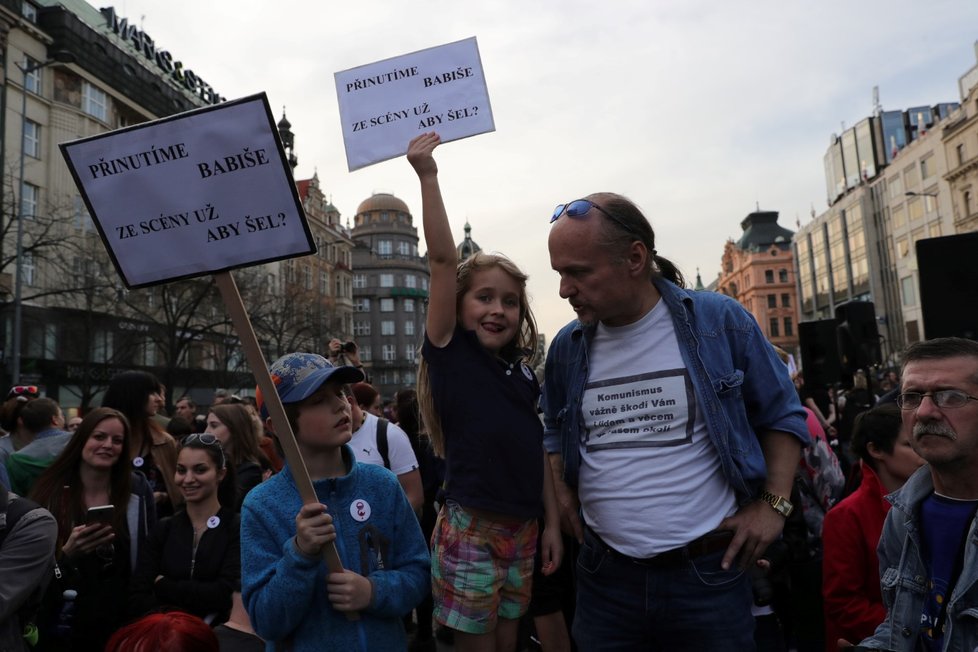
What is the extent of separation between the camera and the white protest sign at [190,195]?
2447 millimetres

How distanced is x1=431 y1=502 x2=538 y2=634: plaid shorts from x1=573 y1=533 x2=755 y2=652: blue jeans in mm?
361

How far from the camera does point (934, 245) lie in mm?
4191

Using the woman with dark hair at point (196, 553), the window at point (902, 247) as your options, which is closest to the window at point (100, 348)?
the woman with dark hair at point (196, 553)

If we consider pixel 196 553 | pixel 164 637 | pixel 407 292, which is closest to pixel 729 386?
pixel 164 637

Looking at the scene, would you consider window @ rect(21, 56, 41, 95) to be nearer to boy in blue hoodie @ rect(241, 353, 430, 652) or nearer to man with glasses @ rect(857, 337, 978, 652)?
boy in blue hoodie @ rect(241, 353, 430, 652)

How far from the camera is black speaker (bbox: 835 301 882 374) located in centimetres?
940

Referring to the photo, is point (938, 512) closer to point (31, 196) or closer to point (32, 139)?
point (31, 196)

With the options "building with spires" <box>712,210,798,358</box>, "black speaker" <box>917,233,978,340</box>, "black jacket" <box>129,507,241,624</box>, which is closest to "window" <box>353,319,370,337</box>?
"building with spires" <box>712,210,798,358</box>

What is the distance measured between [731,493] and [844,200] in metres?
90.6

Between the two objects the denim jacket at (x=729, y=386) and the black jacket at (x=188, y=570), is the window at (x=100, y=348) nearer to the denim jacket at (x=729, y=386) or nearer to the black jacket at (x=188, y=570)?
the black jacket at (x=188, y=570)

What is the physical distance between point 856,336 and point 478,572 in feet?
26.4

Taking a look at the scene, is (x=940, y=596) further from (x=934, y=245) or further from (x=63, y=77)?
(x=63, y=77)

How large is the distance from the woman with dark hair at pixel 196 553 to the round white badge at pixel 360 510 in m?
1.56

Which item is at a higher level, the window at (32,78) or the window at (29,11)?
the window at (29,11)
